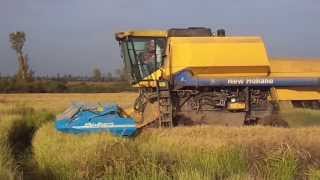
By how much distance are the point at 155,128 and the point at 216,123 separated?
5.66 ft

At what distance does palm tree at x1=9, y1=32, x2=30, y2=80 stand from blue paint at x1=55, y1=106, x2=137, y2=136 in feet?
200

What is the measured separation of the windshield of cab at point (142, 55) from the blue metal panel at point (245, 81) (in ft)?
3.10

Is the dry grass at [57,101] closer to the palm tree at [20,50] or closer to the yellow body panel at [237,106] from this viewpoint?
the yellow body panel at [237,106]

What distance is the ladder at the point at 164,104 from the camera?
1445 centimetres

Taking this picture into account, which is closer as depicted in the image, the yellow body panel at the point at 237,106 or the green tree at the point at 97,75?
the yellow body panel at the point at 237,106

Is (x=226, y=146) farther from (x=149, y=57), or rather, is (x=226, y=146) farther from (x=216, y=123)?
(x=149, y=57)

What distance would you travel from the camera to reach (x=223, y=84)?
48.1 feet

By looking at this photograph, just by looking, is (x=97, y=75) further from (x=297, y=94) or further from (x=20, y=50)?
(x=297, y=94)

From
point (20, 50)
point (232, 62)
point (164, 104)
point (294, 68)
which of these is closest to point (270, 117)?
point (294, 68)

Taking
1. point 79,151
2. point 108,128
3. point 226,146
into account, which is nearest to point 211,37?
point 108,128

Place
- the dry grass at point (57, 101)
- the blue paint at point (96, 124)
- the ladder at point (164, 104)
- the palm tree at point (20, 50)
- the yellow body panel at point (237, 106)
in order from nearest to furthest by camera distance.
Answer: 1. the blue paint at point (96, 124)
2. the ladder at point (164, 104)
3. the yellow body panel at point (237, 106)
4. the dry grass at point (57, 101)
5. the palm tree at point (20, 50)

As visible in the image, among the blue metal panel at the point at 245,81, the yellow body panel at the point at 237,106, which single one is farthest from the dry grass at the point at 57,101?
the yellow body panel at the point at 237,106

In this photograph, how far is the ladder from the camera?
47.4 ft

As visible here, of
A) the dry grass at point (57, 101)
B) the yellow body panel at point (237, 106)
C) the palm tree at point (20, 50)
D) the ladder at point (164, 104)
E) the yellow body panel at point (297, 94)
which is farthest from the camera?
the palm tree at point (20, 50)
